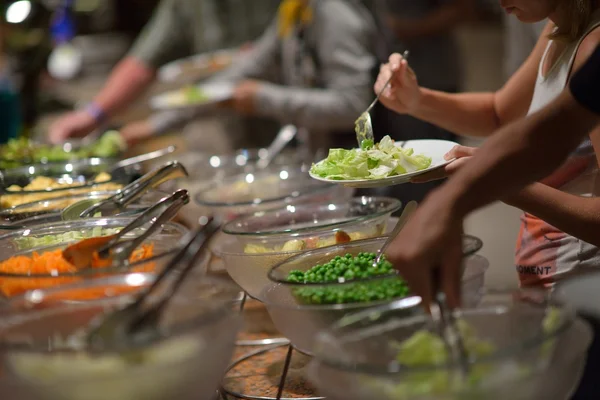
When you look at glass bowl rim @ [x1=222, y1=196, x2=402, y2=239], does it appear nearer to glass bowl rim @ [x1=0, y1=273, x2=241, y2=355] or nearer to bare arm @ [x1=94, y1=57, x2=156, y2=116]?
glass bowl rim @ [x1=0, y1=273, x2=241, y2=355]

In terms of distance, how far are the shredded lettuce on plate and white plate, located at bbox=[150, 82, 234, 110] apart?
5.62 feet

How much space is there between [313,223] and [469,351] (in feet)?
2.54

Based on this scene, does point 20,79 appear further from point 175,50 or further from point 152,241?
point 152,241

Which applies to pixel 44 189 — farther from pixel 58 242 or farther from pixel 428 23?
pixel 428 23

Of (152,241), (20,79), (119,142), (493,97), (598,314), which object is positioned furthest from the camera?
(20,79)

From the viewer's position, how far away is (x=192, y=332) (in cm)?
89

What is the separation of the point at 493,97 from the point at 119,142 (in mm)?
1395

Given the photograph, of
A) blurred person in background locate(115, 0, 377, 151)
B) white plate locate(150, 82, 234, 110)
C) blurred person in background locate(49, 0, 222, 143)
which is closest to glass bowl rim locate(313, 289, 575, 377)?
blurred person in background locate(115, 0, 377, 151)

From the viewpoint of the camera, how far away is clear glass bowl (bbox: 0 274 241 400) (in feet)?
2.79

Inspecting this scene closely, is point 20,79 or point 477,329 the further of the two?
point 20,79

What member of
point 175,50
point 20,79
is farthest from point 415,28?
point 20,79

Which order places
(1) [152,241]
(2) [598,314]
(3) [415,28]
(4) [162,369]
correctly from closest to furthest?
(4) [162,369] < (2) [598,314] < (1) [152,241] < (3) [415,28]

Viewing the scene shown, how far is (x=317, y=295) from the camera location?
114 centimetres

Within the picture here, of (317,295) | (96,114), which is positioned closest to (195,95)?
(96,114)
